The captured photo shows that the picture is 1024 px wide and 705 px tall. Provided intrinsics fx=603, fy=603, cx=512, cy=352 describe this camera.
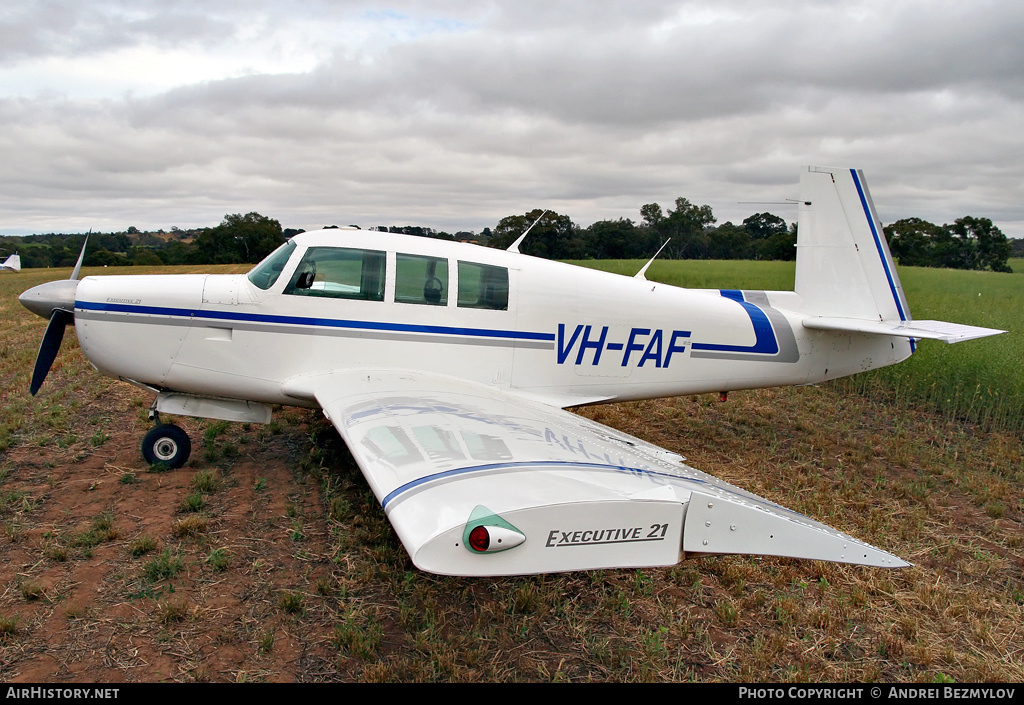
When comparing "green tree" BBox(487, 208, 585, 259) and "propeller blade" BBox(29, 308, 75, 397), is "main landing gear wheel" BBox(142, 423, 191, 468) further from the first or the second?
"green tree" BBox(487, 208, 585, 259)

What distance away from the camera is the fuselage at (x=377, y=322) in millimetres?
5281

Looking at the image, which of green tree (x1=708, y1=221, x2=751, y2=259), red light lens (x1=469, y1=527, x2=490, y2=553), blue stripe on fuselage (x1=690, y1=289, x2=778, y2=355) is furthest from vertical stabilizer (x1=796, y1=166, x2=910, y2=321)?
green tree (x1=708, y1=221, x2=751, y2=259)

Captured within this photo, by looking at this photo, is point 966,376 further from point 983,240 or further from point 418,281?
point 983,240

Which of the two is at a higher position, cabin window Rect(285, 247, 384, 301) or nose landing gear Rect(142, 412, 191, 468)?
cabin window Rect(285, 247, 384, 301)

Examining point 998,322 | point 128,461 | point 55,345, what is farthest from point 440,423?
point 998,322

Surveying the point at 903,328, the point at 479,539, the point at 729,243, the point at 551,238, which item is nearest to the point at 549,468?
the point at 479,539

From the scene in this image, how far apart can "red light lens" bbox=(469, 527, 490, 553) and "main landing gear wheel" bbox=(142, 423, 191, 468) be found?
412 cm

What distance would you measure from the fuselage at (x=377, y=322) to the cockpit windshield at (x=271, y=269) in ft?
0.04

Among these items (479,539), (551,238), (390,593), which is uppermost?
(551,238)

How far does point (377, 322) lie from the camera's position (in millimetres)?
5316

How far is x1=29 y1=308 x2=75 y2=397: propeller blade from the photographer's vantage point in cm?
543

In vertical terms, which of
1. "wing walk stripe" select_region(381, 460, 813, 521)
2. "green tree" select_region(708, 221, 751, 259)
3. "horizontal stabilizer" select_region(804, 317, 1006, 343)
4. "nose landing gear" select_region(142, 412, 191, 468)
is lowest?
"nose landing gear" select_region(142, 412, 191, 468)

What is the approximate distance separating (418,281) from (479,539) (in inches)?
127

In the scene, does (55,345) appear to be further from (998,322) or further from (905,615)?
(998,322)
